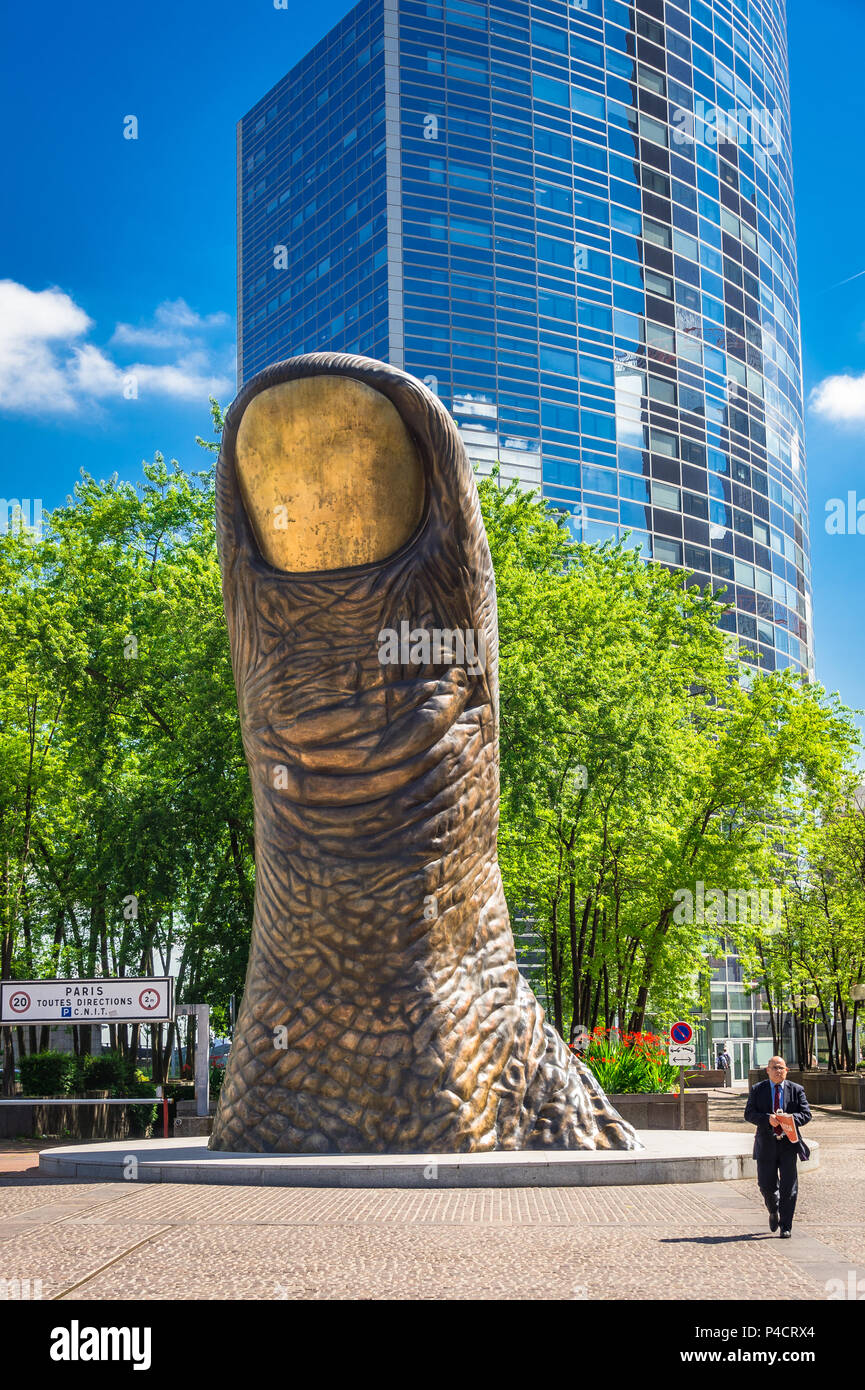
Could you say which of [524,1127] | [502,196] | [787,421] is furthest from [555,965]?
[787,421]

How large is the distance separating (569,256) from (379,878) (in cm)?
4765

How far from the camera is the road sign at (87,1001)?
48.0 ft

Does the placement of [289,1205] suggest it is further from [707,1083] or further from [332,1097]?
[707,1083]

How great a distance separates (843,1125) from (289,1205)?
55.7ft

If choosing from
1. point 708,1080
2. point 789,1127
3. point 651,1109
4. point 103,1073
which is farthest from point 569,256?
point 789,1127

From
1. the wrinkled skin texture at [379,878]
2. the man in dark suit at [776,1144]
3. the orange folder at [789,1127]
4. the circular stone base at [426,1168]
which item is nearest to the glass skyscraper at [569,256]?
the wrinkled skin texture at [379,878]

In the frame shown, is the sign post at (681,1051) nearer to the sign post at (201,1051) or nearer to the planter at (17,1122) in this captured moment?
the sign post at (201,1051)

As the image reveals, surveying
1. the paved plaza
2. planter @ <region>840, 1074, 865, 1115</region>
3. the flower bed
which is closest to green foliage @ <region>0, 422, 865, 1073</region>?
planter @ <region>840, 1074, 865, 1115</region>

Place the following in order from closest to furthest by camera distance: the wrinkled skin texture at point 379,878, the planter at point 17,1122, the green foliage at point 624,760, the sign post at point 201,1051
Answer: the wrinkled skin texture at point 379,878
the sign post at point 201,1051
the planter at point 17,1122
the green foliage at point 624,760

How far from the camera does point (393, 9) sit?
55.1m

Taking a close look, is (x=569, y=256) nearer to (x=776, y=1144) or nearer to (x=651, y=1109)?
(x=651, y=1109)

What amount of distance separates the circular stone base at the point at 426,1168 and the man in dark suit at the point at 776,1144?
2.29 metres

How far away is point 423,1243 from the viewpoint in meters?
7.54

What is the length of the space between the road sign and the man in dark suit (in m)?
7.86
